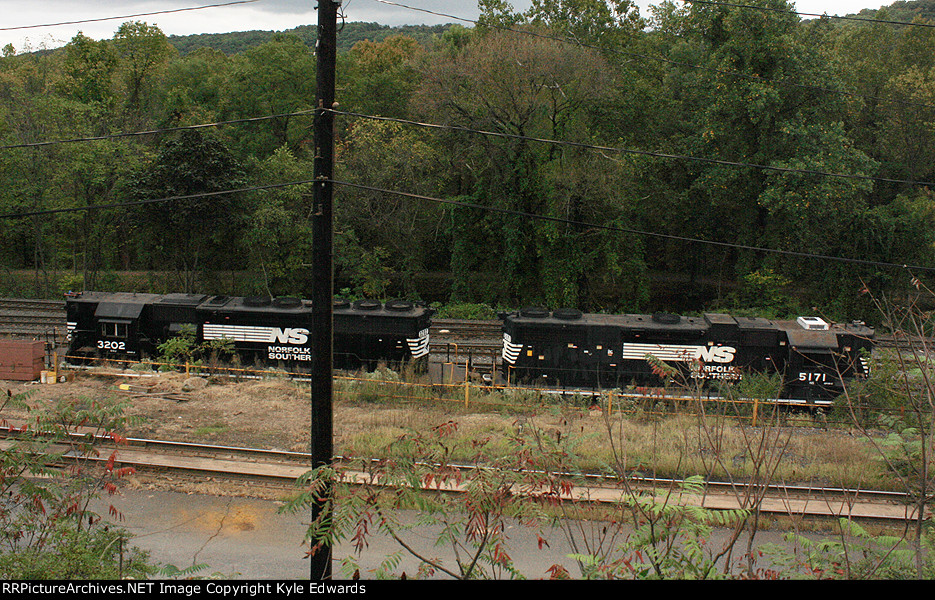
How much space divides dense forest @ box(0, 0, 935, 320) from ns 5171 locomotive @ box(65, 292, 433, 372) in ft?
36.2

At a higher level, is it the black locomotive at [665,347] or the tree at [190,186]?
the tree at [190,186]

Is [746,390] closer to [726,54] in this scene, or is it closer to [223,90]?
[726,54]

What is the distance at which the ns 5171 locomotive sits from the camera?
22.7m

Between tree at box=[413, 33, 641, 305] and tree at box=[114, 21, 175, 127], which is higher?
tree at box=[114, 21, 175, 127]

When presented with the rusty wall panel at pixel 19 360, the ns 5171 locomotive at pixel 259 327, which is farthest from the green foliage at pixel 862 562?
the rusty wall panel at pixel 19 360

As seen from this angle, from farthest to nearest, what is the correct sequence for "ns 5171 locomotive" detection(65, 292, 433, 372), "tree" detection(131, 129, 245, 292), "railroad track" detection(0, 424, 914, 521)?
1. "tree" detection(131, 129, 245, 292)
2. "ns 5171 locomotive" detection(65, 292, 433, 372)
3. "railroad track" detection(0, 424, 914, 521)

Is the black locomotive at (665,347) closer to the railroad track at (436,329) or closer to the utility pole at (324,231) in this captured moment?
the railroad track at (436,329)

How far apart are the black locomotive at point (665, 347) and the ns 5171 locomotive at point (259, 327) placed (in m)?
3.66

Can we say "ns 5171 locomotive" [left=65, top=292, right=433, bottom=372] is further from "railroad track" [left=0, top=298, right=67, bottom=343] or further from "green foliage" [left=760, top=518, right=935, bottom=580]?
"green foliage" [left=760, top=518, right=935, bottom=580]

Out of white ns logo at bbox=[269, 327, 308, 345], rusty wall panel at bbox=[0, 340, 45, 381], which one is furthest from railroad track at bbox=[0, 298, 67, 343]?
white ns logo at bbox=[269, 327, 308, 345]

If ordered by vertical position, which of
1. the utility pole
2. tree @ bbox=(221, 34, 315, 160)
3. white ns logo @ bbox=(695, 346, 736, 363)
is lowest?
white ns logo @ bbox=(695, 346, 736, 363)

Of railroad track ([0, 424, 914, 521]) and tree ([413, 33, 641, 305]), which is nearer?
railroad track ([0, 424, 914, 521])

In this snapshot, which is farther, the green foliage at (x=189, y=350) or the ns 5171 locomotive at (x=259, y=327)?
the green foliage at (x=189, y=350)

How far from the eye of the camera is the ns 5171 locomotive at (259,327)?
22703 mm
